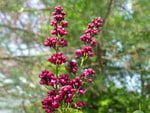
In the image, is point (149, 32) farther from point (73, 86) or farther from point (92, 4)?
point (73, 86)

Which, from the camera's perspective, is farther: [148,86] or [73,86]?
[148,86]

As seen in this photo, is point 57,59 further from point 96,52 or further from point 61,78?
point 96,52

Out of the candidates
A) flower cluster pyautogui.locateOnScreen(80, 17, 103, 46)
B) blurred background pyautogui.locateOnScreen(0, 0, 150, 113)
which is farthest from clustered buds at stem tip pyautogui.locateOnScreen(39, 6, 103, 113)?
blurred background pyautogui.locateOnScreen(0, 0, 150, 113)

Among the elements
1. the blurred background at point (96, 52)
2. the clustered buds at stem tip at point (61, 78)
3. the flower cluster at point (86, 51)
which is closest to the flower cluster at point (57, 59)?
the clustered buds at stem tip at point (61, 78)

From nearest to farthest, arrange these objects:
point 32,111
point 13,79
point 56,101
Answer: point 56,101, point 32,111, point 13,79

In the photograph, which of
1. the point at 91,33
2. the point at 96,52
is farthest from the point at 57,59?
the point at 96,52

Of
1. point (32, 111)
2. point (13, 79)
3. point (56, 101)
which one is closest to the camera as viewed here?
point (56, 101)

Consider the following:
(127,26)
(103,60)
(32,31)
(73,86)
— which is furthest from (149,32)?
(73,86)

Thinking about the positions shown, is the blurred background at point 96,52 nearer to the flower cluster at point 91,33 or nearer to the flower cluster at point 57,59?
the flower cluster at point 91,33
